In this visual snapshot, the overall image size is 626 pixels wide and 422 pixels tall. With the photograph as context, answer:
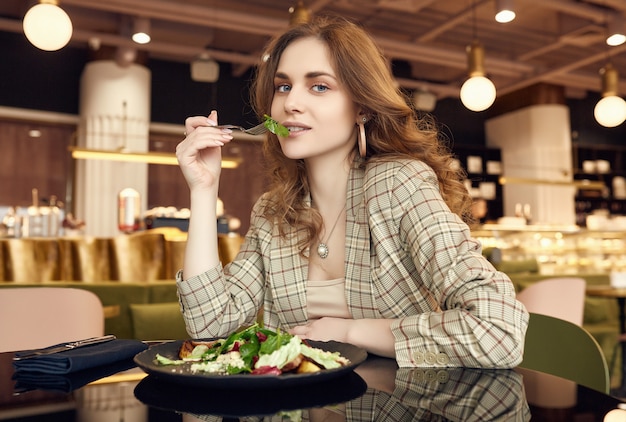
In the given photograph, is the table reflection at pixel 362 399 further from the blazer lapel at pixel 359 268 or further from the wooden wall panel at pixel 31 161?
the wooden wall panel at pixel 31 161

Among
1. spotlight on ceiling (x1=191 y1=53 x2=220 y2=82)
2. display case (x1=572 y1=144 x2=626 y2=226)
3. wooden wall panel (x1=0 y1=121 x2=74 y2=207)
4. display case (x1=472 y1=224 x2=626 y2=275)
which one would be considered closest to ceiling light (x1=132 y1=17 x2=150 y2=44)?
spotlight on ceiling (x1=191 y1=53 x2=220 y2=82)

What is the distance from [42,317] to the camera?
173 centimetres

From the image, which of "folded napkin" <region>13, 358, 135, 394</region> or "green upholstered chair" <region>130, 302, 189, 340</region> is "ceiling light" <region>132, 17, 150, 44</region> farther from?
"folded napkin" <region>13, 358, 135, 394</region>

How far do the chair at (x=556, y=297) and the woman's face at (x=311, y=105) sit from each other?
81.5 inches

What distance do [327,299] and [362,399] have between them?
0.66 metres

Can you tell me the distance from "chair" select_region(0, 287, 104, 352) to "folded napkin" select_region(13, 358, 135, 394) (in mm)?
840

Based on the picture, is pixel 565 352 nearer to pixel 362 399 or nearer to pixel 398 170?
pixel 398 170

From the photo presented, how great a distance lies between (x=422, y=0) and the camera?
24.0 ft

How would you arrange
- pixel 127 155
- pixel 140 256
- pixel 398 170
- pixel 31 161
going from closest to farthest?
1. pixel 398 170
2. pixel 140 256
3. pixel 127 155
4. pixel 31 161

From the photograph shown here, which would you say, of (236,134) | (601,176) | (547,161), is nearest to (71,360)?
(236,134)

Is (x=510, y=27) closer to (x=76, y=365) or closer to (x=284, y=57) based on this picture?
(x=284, y=57)

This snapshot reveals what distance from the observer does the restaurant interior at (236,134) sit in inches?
204

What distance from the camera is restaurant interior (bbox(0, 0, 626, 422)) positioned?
5.17 metres

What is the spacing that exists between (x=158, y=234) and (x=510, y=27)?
614cm
